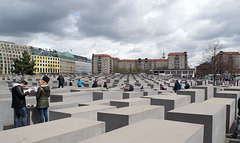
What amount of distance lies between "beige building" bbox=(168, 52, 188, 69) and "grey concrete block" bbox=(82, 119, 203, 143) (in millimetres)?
155618

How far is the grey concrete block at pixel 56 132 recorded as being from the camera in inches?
114

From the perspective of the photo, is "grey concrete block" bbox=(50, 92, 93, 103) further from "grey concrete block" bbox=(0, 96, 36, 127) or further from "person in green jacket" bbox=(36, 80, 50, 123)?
"person in green jacket" bbox=(36, 80, 50, 123)

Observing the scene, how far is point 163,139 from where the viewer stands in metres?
2.81

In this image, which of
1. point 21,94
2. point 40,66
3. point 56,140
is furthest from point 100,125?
point 40,66

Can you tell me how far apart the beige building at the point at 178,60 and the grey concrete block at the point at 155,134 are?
15562 centimetres

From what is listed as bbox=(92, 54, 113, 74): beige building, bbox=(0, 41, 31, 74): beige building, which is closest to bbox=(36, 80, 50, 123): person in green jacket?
bbox=(0, 41, 31, 74): beige building

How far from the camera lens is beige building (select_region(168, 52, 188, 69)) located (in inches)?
6024

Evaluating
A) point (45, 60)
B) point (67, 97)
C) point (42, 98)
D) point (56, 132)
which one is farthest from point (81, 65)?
point (56, 132)

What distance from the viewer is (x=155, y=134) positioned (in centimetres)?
303

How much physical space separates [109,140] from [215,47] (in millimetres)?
25844

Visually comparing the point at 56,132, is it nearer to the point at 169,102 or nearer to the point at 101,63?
the point at 169,102

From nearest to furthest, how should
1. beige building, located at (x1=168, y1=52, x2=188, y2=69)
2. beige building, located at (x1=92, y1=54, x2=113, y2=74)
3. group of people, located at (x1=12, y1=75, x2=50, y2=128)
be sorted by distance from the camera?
group of people, located at (x1=12, y1=75, x2=50, y2=128), beige building, located at (x1=168, y1=52, x2=188, y2=69), beige building, located at (x1=92, y1=54, x2=113, y2=74)

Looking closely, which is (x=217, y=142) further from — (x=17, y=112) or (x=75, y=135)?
(x=17, y=112)

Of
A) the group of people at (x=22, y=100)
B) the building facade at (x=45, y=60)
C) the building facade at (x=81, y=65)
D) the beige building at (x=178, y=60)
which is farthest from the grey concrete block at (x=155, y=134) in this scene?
the building facade at (x=81, y=65)
